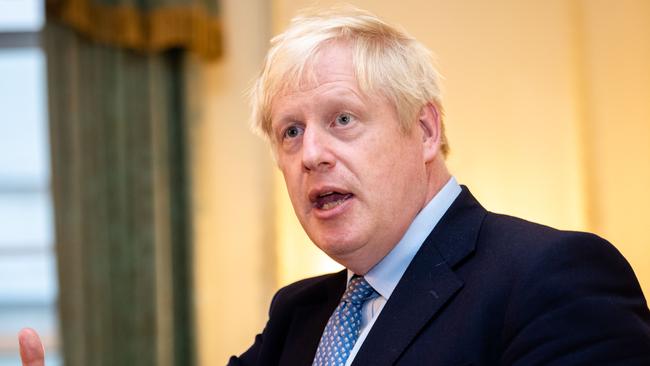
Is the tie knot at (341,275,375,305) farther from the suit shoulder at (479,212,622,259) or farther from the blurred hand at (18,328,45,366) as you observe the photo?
the blurred hand at (18,328,45,366)

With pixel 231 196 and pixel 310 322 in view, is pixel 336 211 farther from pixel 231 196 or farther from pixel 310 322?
pixel 231 196

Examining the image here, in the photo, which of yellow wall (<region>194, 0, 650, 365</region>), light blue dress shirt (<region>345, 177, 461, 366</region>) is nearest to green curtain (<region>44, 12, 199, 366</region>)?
yellow wall (<region>194, 0, 650, 365</region>)

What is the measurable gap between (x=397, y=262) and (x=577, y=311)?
50cm

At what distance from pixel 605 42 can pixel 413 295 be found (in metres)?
2.88

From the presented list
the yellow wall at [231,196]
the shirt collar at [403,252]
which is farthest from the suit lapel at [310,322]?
the yellow wall at [231,196]

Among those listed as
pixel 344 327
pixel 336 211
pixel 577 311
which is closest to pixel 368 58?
pixel 336 211

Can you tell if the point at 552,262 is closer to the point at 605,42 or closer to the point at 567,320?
the point at 567,320

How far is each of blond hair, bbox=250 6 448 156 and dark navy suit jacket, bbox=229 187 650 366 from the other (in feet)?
0.84

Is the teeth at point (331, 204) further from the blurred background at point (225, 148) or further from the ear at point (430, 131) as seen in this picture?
the blurred background at point (225, 148)

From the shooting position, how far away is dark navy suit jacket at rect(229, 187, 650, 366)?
1.48 metres

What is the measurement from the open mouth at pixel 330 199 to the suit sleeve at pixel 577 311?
44cm

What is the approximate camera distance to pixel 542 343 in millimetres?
1501

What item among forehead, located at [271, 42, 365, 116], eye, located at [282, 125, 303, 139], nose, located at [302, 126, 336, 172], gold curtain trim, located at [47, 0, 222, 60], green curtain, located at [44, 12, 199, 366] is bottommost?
green curtain, located at [44, 12, 199, 366]

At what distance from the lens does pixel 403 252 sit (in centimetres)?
193
